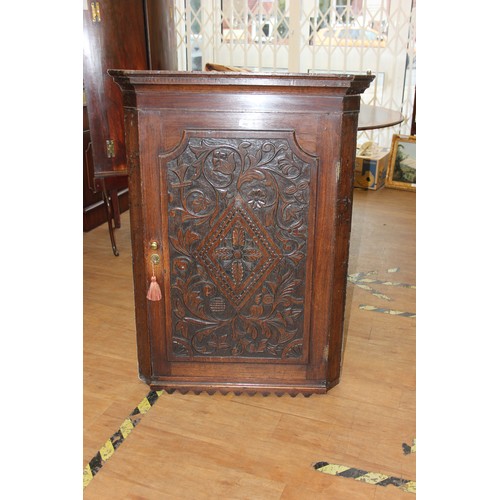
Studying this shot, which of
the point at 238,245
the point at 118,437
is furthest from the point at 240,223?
the point at 118,437

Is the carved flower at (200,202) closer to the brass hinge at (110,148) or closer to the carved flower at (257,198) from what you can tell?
the carved flower at (257,198)

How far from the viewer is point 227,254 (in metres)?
1.89

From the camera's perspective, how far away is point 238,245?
6.18 feet

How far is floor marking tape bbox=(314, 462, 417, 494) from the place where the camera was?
1656mm

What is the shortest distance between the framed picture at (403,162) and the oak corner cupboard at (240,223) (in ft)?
9.08

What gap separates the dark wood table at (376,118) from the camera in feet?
9.53

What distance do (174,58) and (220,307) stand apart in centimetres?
182

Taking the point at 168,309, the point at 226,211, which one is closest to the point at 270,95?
the point at 226,211

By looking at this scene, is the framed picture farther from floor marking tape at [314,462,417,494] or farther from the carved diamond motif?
floor marking tape at [314,462,417,494]

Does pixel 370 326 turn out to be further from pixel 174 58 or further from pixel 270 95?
pixel 174 58

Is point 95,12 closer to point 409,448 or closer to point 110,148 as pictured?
point 110,148

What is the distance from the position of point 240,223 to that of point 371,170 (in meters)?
2.81

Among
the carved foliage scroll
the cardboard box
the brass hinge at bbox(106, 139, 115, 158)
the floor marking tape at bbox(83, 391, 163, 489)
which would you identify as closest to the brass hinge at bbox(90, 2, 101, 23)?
the brass hinge at bbox(106, 139, 115, 158)

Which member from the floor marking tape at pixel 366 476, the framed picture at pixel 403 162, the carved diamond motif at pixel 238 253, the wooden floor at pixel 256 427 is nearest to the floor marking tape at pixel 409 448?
the wooden floor at pixel 256 427
